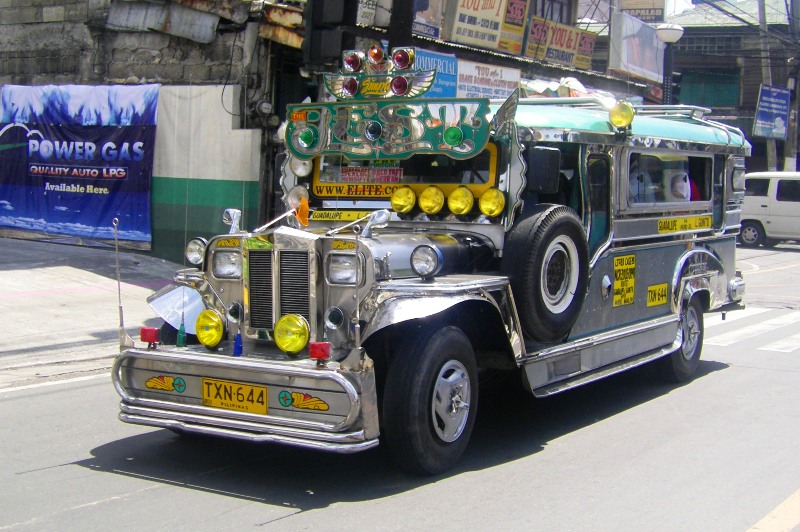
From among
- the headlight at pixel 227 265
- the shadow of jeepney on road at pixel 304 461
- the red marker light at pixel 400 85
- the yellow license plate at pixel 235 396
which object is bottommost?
the shadow of jeepney on road at pixel 304 461

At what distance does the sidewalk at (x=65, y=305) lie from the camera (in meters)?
9.62

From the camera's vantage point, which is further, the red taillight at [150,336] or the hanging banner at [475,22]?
the hanging banner at [475,22]

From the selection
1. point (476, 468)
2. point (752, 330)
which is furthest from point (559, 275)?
point (752, 330)

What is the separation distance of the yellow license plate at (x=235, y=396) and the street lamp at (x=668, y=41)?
18.6 metres

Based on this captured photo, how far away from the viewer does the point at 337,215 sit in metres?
7.64

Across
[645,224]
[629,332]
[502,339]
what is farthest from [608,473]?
[645,224]

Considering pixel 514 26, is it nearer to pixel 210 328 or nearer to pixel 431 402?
pixel 210 328

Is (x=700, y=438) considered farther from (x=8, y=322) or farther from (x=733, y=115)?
(x=733, y=115)

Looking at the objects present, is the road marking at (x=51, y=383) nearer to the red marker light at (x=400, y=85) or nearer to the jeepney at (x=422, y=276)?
the jeepney at (x=422, y=276)

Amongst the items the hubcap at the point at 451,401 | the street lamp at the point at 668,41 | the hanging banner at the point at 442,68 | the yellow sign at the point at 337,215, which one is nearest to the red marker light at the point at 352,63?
the yellow sign at the point at 337,215

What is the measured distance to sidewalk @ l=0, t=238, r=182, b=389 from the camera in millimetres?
9617

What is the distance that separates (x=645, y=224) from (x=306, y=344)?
384 cm

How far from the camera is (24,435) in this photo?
6.89 metres

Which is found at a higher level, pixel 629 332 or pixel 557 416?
Result: pixel 629 332
